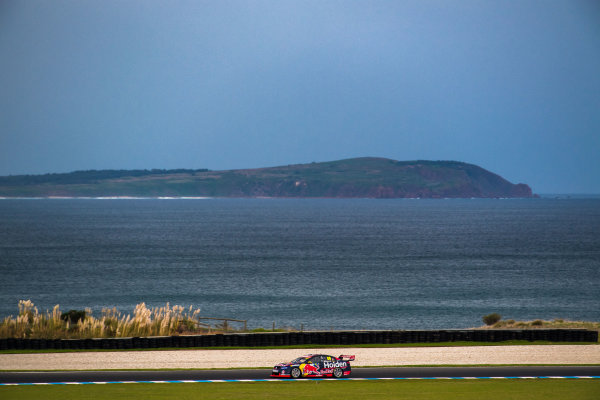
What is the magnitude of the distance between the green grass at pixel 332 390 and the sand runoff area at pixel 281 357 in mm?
3341

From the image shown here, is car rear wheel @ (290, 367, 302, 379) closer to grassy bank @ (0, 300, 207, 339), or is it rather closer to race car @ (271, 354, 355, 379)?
race car @ (271, 354, 355, 379)

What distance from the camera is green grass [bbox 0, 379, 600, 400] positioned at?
18641mm

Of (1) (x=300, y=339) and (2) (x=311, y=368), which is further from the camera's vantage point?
(1) (x=300, y=339)

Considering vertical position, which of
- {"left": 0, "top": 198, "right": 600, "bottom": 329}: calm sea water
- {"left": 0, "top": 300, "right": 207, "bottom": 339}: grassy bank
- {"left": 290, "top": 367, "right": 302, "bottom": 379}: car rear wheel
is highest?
{"left": 290, "top": 367, "right": 302, "bottom": 379}: car rear wheel

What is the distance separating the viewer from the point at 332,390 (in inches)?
768

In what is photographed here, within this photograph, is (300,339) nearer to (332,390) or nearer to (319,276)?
(332,390)

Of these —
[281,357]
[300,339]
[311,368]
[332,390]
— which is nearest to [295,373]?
[311,368]

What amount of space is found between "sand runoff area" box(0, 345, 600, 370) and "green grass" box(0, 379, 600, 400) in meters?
3.34

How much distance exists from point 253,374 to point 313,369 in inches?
83.5

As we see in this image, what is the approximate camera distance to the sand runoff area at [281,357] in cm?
2384

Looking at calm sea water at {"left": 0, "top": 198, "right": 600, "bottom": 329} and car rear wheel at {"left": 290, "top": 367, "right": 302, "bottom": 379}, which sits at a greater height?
car rear wheel at {"left": 290, "top": 367, "right": 302, "bottom": 379}

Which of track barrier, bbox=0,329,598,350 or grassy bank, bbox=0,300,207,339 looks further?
grassy bank, bbox=0,300,207,339

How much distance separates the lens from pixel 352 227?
488ft

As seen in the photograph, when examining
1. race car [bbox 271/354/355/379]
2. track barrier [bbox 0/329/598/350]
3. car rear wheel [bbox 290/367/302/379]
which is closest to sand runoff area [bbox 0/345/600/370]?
track barrier [bbox 0/329/598/350]
